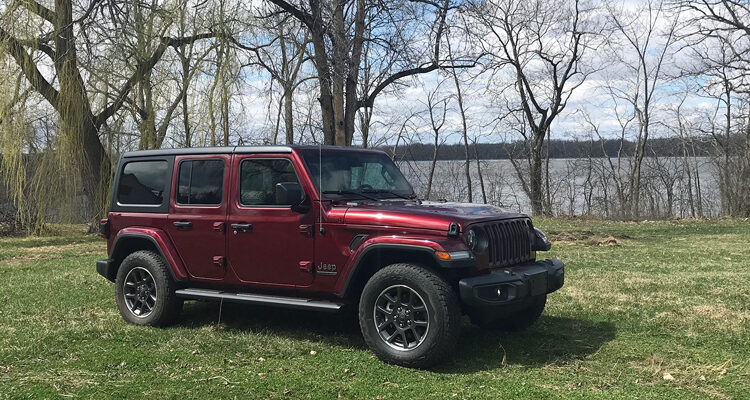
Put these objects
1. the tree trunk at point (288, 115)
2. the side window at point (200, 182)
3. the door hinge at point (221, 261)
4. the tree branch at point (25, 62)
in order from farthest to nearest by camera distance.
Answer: the tree trunk at point (288, 115)
the tree branch at point (25, 62)
the side window at point (200, 182)
the door hinge at point (221, 261)

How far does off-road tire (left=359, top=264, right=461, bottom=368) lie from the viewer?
5.11 meters

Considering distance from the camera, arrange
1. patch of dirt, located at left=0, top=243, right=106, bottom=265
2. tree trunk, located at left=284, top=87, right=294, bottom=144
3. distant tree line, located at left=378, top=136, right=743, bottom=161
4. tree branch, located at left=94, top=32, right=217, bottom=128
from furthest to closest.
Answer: distant tree line, located at left=378, top=136, right=743, bottom=161 → tree trunk, located at left=284, top=87, right=294, bottom=144 → tree branch, located at left=94, top=32, right=217, bottom=128 → patch of dirt, located at left=0, top=243, right=106, bottom=265

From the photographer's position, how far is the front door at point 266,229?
231 inches

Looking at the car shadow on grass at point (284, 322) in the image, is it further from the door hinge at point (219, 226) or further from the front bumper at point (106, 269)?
the door hinge at point (219, 226)

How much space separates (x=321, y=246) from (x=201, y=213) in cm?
150

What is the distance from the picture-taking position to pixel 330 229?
225 inches

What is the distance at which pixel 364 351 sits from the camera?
5.82 meters

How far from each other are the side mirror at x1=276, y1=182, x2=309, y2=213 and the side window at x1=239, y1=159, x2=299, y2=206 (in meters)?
0.18

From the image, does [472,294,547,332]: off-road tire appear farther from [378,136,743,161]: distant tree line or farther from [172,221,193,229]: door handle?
[378,136,743,161]: distant tree line

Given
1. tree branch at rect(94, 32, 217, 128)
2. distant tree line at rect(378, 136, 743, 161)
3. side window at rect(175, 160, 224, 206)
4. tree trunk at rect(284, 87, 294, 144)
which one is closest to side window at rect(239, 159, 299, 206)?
side window at rect(175, 160, 224, 206)

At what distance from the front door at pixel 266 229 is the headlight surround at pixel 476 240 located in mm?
1455

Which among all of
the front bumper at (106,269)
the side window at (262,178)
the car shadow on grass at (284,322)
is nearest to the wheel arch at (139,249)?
the front bumper at (106,269)

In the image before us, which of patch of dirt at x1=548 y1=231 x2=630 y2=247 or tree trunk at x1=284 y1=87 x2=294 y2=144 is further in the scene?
tree trunk at x1=284 y1=87 x2=294 y2=144

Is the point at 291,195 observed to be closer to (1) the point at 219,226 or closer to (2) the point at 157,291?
(1) the point at 219,226
